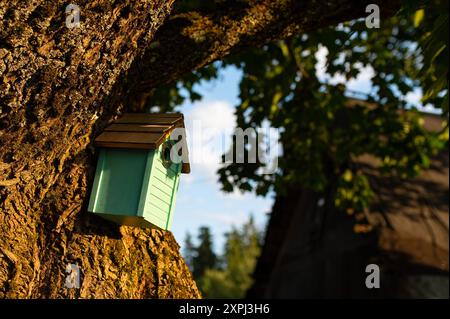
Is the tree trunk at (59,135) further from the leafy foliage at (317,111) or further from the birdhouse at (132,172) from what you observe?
the leafy foliage at (317,111)

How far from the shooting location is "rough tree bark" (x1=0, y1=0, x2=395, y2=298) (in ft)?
11.8

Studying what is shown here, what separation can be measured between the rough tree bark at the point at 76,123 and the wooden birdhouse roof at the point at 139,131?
82 mm

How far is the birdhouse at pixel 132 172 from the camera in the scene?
13.0ft

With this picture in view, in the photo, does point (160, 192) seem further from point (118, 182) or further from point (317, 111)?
point (317, 111)

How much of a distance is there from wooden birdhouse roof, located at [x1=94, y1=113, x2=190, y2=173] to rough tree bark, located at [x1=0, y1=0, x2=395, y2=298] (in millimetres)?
82

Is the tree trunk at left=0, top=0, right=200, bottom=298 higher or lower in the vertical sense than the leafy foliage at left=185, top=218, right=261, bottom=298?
lower

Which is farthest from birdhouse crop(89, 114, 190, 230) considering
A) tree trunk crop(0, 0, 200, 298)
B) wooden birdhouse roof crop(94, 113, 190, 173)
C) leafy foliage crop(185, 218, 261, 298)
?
leafy foliage crop(185, 218, 261, 298)

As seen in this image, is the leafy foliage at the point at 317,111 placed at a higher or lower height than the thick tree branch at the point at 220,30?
higher

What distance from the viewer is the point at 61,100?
12.1ft

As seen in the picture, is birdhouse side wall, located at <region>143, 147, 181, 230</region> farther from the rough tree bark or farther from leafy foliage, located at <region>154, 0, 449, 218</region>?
leafy foliage, located at <region>154, 0, 449, 218</region>

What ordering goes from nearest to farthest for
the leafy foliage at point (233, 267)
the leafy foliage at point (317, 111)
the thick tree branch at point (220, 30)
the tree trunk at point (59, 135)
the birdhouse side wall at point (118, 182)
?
the tree trunk at point (59, 135)
the birdhouse side wall at point (118, 182)
the thick tree branch at point (220, 30)
the leafy foliage at point (317, 111)
the leafy foliage at point (233, 267)

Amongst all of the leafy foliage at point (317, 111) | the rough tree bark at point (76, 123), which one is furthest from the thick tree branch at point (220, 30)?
the leafy foliage at point (317, 111)

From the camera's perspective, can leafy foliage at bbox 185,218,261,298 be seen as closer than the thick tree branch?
No

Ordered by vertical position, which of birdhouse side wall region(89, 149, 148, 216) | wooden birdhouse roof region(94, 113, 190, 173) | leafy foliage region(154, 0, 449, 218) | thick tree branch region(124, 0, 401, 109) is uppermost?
leafy foliage region(154, 0, 449, 218)
